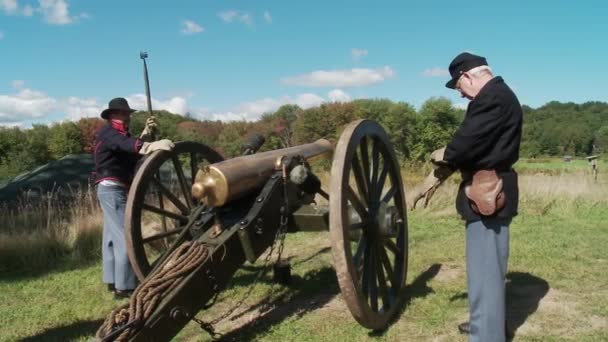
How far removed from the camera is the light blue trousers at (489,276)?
319 centimetres

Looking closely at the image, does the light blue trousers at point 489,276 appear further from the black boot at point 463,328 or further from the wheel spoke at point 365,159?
the wheel spoke at point 365,159

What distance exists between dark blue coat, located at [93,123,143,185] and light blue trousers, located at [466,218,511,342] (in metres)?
3.21

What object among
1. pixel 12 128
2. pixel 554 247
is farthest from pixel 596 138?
pixel 554 247

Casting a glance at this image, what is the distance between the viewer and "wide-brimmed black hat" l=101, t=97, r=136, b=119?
16.8 feet

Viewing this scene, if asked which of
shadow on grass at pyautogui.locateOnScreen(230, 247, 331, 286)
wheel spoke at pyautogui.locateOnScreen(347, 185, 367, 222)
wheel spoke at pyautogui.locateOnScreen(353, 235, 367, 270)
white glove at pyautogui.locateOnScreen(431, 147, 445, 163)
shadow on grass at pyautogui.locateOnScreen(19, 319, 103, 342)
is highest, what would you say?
white glove at pyautogui.locateOnScreen(431, 147, 445, 163)

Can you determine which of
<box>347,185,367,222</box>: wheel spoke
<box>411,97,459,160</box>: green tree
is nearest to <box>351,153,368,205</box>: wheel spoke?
<box>347,185,367,222</box>: wheel spoke

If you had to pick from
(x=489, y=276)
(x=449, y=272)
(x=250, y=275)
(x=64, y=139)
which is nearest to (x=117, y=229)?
(x=250, y=275)

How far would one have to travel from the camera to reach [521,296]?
4.70 metres

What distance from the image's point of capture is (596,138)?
92.1 meters

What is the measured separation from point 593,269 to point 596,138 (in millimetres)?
99004

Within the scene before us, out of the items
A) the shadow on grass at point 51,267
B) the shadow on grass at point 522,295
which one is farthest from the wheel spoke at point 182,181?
the shadow on grass at point 522,295

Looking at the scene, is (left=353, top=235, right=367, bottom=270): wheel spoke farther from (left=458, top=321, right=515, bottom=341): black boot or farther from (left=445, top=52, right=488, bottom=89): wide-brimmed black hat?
(left=445, top=52, right=488, bottom=89): wide-brimmed black hat

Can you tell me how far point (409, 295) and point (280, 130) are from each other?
191ft

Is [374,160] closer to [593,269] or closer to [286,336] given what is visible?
[286,336]
